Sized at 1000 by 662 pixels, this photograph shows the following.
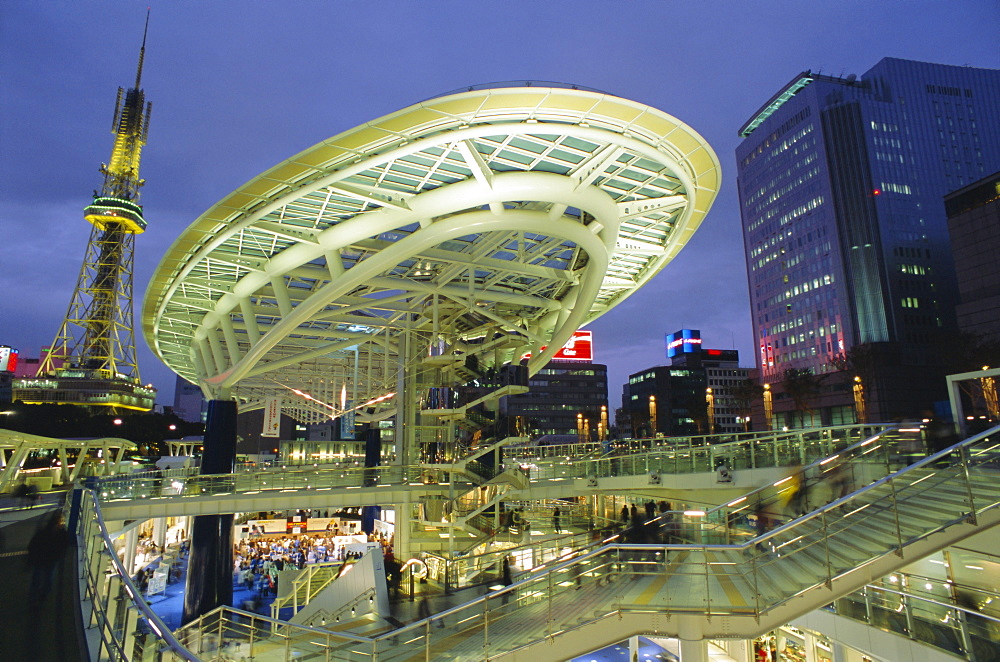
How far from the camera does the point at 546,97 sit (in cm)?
1337

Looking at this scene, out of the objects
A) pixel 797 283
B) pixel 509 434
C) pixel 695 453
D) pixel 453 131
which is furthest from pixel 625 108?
pixel 797 283

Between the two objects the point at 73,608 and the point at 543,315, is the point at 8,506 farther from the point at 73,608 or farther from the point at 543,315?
the point at 543,315

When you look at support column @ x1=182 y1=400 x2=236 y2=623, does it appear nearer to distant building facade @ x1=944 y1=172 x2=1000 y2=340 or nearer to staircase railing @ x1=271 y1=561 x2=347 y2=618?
staircase railing @ x1=271 y1=561 x2=347 y2=618

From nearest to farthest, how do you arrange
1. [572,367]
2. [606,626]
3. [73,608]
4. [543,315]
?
[73,608] < [606,626] < [543,315] < [572,367]

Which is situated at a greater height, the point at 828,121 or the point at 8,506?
the point at 828,121

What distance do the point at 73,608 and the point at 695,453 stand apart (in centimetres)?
1657

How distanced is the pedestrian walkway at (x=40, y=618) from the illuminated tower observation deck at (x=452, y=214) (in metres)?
9.94

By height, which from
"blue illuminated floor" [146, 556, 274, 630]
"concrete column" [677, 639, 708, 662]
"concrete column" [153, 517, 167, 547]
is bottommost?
"blue illuminated floor" [146, 556, 274, 630]

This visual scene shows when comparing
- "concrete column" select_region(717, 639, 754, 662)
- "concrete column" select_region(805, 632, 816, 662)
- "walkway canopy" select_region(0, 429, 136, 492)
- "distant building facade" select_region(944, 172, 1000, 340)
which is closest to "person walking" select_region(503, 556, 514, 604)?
"concrete column" select_region(717, 639, 754, 662)

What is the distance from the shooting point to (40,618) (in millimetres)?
5145

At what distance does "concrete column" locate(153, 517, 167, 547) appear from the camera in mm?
38188

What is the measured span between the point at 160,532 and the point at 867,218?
91.3 m

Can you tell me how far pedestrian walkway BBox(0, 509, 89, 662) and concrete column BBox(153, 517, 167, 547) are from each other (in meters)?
35.0

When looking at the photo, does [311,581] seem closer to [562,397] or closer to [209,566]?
[209,566]
